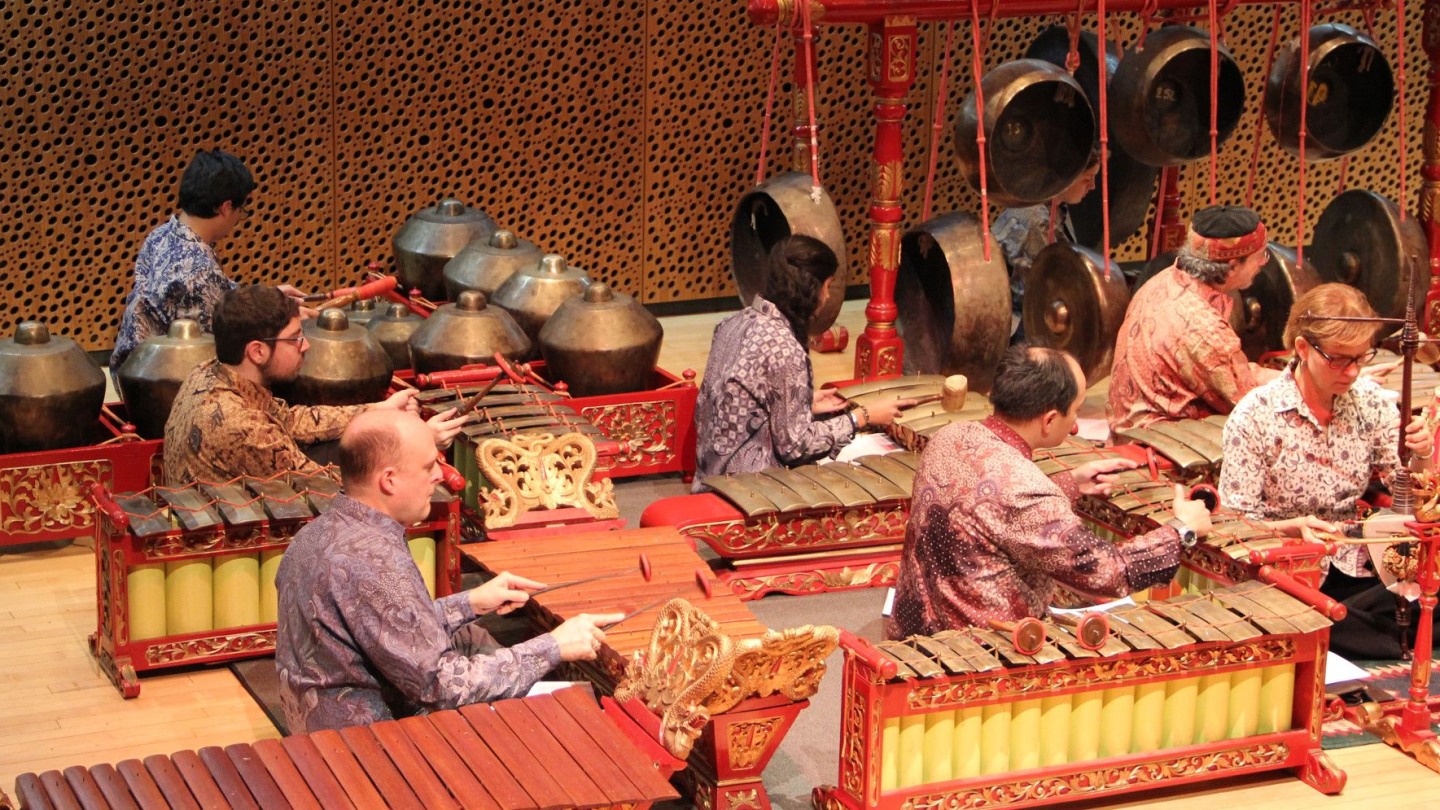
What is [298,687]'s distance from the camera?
11.8ft

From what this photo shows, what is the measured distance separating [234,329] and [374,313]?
1.76 metres

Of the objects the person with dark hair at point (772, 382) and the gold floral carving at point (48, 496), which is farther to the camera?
the gold floral carving at point (48, 496)

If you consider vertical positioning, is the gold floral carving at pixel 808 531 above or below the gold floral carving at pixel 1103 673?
below

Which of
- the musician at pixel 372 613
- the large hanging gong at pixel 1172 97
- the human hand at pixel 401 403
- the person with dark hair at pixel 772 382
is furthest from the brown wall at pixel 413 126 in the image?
the musician at pixel 372 613

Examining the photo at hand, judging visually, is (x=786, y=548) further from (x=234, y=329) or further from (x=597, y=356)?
(x=234, y=329)

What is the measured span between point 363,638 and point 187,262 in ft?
9.29

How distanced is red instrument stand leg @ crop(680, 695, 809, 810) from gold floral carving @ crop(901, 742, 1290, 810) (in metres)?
0.30

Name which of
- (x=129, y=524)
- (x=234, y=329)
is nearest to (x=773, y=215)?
(x=234, y=329)

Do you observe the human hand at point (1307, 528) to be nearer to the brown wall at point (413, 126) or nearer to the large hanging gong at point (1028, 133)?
the large hanging gong at point (1028, 133)

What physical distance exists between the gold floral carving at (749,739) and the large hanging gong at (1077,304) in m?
3.21

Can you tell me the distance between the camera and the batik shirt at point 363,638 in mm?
3498

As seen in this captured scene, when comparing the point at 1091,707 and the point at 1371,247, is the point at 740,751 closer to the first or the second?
the point at 1091,707

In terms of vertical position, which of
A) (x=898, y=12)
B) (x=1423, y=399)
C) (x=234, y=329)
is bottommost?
(x=1423, y=399)

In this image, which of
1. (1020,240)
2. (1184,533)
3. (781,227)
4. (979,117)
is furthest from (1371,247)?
(1184,533)
